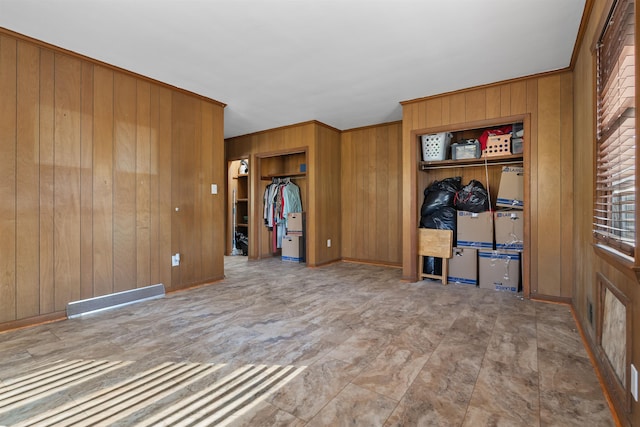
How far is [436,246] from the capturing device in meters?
3.93

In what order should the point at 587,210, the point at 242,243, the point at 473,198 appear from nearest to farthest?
the point at 587,210 → the point at 473,198 → the point at 242,243

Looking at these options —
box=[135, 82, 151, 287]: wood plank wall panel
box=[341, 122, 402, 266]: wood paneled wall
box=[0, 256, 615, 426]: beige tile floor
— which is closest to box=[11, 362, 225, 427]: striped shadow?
box=[0, 256, 615, 426]: beige tile floor

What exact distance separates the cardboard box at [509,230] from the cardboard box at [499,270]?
8cm

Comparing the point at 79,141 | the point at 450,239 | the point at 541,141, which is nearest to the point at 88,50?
the point at 79,141

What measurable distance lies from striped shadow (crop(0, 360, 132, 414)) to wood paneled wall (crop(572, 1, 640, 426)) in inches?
108

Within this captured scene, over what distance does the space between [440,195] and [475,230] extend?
2.03 ft

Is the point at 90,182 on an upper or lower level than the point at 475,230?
upper

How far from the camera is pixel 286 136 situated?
5391 mm

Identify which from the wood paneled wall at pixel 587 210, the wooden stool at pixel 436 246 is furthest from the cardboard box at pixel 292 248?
the wood paneled wall at pixel 587 210

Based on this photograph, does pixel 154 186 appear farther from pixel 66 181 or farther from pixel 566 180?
pixel 566 180

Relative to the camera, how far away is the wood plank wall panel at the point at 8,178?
2.45 meters

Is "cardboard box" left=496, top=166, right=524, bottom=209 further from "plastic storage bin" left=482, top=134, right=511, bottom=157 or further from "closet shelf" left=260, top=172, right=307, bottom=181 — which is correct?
"closet shelf" left=260, top=172, right=307, bottom=181

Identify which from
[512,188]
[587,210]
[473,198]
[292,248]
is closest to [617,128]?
[587,210]

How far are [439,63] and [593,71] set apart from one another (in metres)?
1.26
